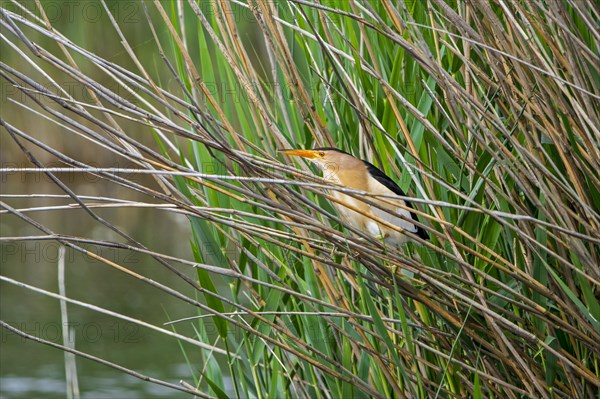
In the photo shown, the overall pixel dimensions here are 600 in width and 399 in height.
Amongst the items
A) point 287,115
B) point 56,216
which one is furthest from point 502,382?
point 56,216

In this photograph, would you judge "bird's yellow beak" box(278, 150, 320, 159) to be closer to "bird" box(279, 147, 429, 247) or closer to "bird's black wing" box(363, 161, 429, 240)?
"bird" box(279, 147, 429, 247)

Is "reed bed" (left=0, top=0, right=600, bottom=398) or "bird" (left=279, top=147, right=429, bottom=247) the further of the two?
"bird" (left=279, top=147, right=429, bottom=247)

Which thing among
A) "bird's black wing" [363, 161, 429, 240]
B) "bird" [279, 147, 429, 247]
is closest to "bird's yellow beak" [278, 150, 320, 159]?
"bird" [279, 147, 429, 247]

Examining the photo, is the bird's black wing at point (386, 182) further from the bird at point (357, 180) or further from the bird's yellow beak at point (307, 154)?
the bird's yellow beak at point (307, 154)

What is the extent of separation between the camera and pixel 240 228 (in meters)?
1.60

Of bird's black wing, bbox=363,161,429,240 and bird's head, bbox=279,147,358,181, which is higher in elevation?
bird's head, bbox=279,147,358,181

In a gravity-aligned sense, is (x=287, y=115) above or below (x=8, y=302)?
above

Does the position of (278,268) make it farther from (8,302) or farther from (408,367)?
(8,302)

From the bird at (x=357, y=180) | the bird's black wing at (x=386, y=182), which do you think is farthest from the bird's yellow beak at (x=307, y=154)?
the bird's black wing at (x=386, y=182)

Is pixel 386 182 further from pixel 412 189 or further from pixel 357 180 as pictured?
pixel 412 189

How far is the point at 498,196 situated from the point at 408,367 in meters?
0.47

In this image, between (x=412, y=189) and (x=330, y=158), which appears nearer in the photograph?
(x=330, y=158)

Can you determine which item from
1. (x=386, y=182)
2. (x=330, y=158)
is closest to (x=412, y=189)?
(x=386, y=182)

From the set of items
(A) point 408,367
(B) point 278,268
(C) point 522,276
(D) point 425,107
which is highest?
(D) point 425,107
